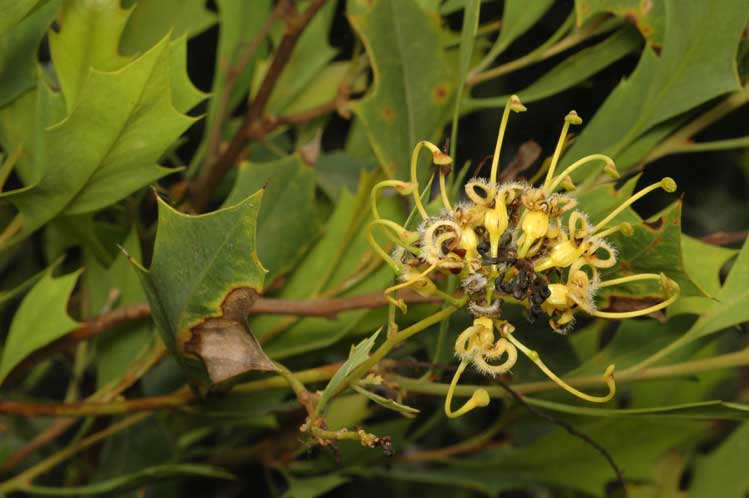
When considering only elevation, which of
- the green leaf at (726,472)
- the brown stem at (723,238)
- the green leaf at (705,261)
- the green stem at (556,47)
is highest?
the green stem at (556,47)

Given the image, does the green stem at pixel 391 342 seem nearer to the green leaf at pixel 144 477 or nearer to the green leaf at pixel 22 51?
the green leaf at pixel 144 477

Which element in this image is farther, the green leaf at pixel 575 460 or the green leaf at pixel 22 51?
the green leaf at pixel 575 460

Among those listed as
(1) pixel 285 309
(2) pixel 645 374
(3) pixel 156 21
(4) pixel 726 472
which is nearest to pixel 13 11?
(3) pixel 156 21

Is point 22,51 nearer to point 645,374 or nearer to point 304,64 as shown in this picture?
point 304,64

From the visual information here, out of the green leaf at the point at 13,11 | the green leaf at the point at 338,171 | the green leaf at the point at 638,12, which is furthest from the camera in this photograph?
the green leaf at the point at 338,171

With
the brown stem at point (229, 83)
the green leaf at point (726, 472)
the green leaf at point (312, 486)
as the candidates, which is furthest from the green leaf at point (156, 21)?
the green leaf at point (726, 472)

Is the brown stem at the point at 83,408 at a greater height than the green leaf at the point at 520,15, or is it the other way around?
the green leaf at the point at 520,15

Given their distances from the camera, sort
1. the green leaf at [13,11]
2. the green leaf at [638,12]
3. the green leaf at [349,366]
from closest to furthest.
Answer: the green leaf at [349,366]
the green leaf at [13,11]
the green leaf at [638,12]
